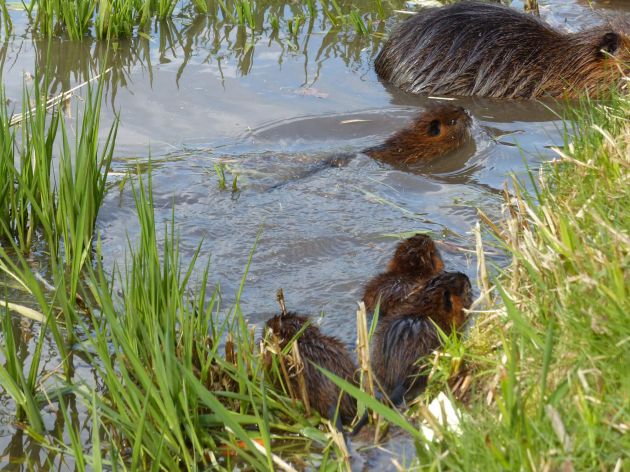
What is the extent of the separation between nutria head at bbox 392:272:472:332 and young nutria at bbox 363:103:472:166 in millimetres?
1866

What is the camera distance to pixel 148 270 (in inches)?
111

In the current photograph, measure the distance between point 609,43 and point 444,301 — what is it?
341 cm

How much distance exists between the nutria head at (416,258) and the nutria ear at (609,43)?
2848mm

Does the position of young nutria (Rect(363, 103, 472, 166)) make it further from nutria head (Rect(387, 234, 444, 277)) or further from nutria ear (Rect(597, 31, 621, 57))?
nutria head (Rect(387, 234, 444, 277))

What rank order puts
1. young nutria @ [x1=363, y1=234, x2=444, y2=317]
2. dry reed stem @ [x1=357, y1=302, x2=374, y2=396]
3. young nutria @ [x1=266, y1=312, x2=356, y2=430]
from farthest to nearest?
young nutria @ [x1=363, y1=234, x2=444, y2=317], young nutria @ [x1=266, y1=312, x2=356, y2=430], dry reed stem @ [x1=357, y1=302, x2=374, y2=396]

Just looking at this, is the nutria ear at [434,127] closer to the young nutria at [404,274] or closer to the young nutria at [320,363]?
the young nutria at [404,274]

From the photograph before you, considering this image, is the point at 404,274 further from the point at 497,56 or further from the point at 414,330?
the point at 497,56

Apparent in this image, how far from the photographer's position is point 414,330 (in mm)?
3340

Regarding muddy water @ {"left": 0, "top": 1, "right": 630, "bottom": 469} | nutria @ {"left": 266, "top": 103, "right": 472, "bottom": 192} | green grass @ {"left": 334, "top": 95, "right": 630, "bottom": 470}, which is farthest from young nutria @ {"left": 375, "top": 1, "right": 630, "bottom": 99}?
green grass @ {"left": 334, "top": 95, "right": 630, "bottom": 470}

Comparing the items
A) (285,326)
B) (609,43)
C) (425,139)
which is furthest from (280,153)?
(609,43)

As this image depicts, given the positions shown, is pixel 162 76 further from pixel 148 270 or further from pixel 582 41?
pixel 148 270

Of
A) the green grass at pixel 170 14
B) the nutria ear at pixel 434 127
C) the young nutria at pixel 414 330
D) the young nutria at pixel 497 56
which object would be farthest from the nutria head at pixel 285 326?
the green grass at pixel 170 14

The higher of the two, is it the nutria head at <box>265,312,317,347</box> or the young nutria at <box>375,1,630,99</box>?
the young nutria at <box>375,1,630,99</box>

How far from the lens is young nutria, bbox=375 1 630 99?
20.7 ft
